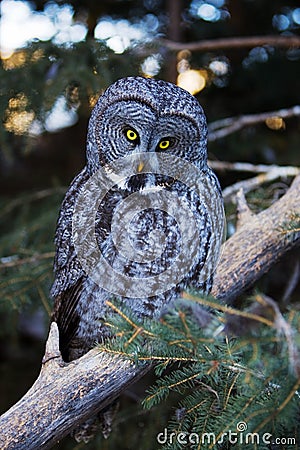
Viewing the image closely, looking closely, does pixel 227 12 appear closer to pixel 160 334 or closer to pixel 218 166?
pixel 218 166

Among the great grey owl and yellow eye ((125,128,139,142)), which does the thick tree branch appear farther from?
yellow eye ((125,128,139,142))

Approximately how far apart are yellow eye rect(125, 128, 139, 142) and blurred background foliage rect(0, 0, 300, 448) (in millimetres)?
891

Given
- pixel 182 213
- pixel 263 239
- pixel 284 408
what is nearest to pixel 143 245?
pixel 182 213

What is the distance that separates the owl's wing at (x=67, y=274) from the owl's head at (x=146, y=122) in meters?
0.17

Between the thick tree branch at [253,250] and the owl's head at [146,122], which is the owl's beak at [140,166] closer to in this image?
the owl's head at [146,122]

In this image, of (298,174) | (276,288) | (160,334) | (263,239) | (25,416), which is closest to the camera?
(160,334)

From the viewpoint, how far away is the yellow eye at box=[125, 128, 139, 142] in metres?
1.88

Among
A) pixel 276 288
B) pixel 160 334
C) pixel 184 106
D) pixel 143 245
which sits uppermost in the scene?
pixel 184 106

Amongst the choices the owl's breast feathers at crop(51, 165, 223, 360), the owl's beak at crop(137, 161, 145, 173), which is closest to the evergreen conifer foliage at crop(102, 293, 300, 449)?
the owl's breast feathers at crop(51, 165, 223, 360)

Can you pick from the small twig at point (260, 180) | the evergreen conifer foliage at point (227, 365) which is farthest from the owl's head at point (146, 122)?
the small twig at point (260, 180)

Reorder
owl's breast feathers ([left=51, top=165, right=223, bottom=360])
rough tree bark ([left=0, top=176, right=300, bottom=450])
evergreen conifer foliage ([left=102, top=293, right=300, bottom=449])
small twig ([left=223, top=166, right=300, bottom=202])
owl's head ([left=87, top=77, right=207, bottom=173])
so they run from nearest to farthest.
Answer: evergreen conifer foliage ([left=102, top=293, right=300, bottom=449]), rough tree bark ([left=0, top=176, right=300, bottom=450]), owl's head ([left=87, top=77, right=207, bottom=173]), owl's breast feathers ([left=51, top=165, right=223, bottom=360]), small twig ([left=223, top=166, right=300, bottom=202])

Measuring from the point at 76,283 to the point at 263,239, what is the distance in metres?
0.73

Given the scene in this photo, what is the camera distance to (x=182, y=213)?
1980 mm

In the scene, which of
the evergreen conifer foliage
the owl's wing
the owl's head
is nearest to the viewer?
the evergreen conifer foliage
